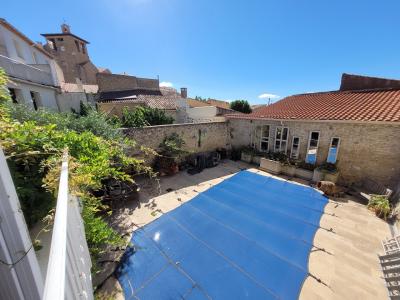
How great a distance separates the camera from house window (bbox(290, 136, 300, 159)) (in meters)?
11.3

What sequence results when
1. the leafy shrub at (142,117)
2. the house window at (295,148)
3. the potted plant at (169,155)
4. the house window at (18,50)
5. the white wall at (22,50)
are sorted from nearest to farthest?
1. the potted plant at (169,155)
2. the house window at (295,148)
3. the white wall at (22,50)
4. the leafy shrub at (142,117)
5. the house window at (18,50)

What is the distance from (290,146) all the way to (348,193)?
13.2 feet

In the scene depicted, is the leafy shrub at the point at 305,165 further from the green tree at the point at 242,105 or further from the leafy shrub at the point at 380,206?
the green tree at the point at 242,105

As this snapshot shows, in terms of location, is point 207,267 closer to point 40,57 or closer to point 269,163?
point 269,163

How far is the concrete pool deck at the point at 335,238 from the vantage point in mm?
4215

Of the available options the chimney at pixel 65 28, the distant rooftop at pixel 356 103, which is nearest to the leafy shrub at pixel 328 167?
the distant rooftop at pixel 356 103

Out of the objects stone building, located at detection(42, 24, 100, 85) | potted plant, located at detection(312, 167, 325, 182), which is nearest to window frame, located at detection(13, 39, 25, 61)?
stone building, located at detection(42, 24, 100, 85)

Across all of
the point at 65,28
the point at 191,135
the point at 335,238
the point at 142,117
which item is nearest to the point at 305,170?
the point at 335,238

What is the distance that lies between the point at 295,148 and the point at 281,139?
1.06 metres

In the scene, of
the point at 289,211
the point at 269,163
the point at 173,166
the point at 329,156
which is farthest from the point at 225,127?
the point at 289,211

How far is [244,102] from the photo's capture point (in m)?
26.3

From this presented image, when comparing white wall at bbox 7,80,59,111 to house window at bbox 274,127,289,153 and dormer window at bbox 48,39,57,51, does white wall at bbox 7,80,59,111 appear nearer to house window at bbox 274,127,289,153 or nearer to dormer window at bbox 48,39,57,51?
house window at bbox 274,127,289,153

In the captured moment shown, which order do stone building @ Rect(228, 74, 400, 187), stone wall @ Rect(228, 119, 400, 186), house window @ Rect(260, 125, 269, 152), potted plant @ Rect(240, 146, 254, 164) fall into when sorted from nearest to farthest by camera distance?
stone wall @ Rect(228, 119, 400, 186) < stone building @ Rect(228, 74, 400, 187) < house window @ Rect(260, 125, 269, 152) < potted plant @ Rect(240, 146, 254, 164)

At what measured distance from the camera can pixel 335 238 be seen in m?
5.77
